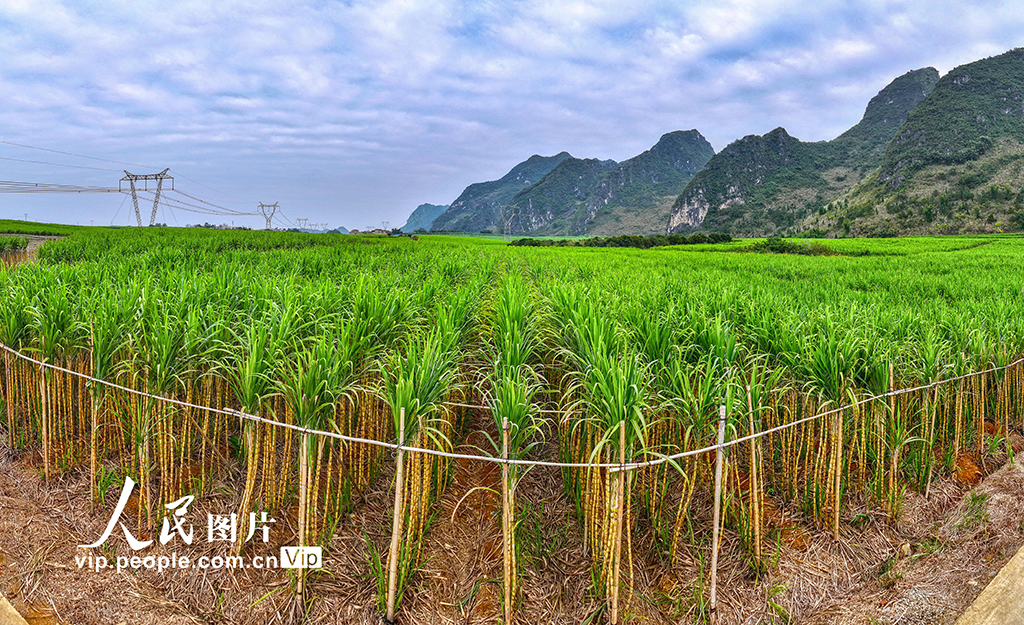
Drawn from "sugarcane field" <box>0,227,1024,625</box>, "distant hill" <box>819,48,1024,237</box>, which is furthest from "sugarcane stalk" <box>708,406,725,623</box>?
"distant hill" <box>819,48,1024,237</box>

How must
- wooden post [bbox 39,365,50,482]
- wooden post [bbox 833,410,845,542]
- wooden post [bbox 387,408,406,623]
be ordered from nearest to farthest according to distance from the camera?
wooden post [bbox 387,408,406,623]
wooden post [bbox 833,410,845,542]
wooden post [bbox 39,365,50,482]

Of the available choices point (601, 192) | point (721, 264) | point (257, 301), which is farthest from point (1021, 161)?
point (601, 192)

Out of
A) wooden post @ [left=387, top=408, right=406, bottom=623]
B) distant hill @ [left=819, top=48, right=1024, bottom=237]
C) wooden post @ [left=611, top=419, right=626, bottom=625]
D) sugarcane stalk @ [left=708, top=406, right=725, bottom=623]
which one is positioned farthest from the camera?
distant hill @ [left=819, top=48, right=1024, bottom=237]

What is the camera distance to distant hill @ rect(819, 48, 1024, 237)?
66.4 metres

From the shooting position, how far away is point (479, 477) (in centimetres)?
419

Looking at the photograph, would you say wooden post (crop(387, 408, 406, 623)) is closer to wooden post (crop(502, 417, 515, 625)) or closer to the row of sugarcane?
wooden post (crop(502, 417, 515, 625))

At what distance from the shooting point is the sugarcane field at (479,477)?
9.92 feet

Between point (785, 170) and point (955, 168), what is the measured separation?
59.7m

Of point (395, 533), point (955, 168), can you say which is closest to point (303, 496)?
point (395, 533)

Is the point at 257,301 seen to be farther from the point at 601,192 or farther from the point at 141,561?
the point at 601,192

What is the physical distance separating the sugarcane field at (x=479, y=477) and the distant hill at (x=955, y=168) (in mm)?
85569

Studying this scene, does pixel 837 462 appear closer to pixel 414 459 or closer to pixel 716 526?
pixel 716 526

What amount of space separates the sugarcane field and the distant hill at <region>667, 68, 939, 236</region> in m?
122

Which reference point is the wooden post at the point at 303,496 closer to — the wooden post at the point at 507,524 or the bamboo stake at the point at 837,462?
the wooden post at the point at 507,524
